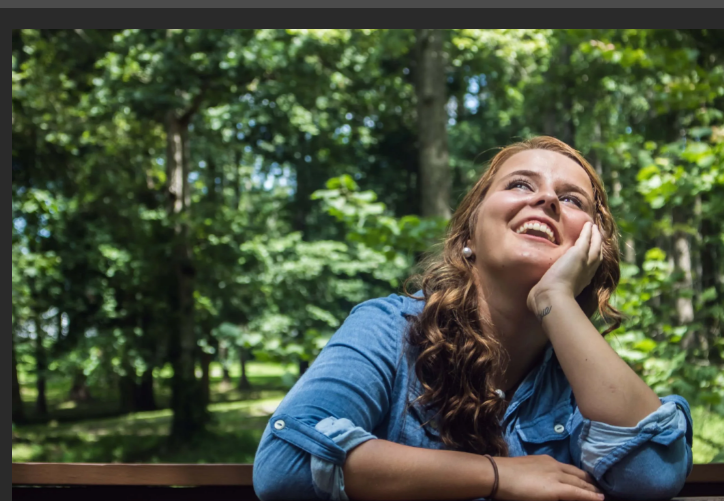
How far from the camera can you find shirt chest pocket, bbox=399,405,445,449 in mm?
1335

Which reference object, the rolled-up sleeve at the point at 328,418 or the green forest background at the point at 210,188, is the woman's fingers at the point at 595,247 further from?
the green forest background at the point at 210,188

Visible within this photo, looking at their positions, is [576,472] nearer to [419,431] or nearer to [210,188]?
[419,431]

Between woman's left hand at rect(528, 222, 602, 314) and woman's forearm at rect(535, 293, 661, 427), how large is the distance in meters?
0.07

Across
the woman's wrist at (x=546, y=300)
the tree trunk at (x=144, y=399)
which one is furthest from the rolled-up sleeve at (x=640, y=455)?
the tree trunk at (x=144, y=399)

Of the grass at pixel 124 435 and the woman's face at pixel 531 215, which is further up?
the woman's face at pixel 531 215

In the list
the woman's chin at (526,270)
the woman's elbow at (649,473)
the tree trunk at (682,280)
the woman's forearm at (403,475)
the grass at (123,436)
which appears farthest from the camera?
the grass at (123,436)

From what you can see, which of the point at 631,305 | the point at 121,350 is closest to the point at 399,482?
the point at 631,305

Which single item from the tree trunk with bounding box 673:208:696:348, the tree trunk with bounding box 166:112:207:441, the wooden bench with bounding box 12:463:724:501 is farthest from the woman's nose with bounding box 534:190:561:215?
the tree trunk with bounding box 166:112:207:441

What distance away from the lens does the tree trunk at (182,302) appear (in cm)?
951

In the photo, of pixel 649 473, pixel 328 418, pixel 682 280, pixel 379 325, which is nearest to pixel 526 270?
pixel 379 325

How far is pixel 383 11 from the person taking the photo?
118 cm

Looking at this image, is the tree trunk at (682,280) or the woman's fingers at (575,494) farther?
the tree trunk at (682,280)

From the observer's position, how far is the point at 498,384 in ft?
4.85

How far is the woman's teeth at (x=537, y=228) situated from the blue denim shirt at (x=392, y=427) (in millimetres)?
299
